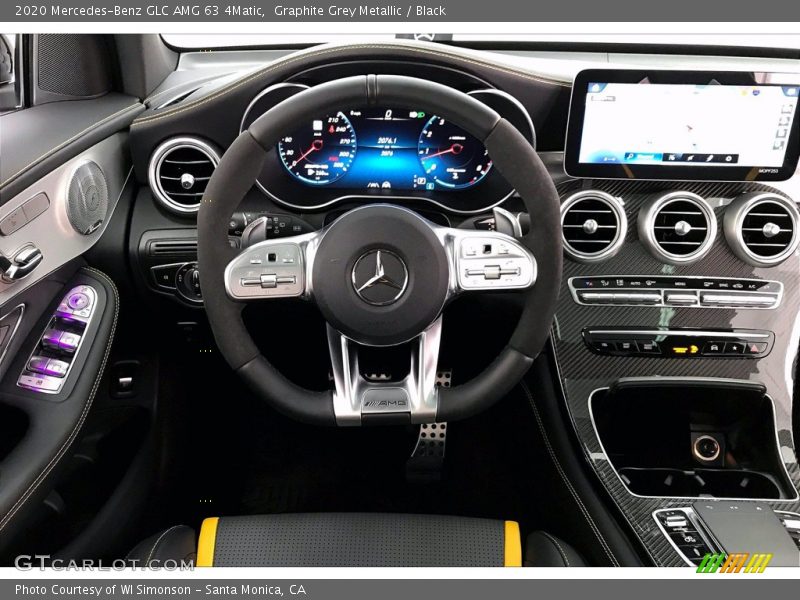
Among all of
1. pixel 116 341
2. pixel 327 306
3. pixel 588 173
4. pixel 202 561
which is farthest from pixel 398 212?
pixel 116 341

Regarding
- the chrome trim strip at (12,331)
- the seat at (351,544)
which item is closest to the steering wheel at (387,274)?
the seat at (351,544)

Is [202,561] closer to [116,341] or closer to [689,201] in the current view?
[116,341]

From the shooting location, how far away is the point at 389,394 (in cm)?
137

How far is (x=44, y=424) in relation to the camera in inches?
57.8

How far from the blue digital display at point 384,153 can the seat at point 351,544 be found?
32.0 inches

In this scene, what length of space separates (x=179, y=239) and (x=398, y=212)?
2.23ft

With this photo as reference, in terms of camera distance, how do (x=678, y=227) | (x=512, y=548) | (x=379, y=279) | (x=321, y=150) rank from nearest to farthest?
(x=379, y=279)
(x=512, y=548)
(x=321, y=150)
(x=678, y=227)

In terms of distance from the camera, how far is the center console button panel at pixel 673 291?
176 cm

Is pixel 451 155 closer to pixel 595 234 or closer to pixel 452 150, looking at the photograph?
pixel 452 150

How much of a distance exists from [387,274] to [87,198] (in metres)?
0.80

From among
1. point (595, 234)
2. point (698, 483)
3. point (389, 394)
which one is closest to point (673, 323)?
point (595, 234)

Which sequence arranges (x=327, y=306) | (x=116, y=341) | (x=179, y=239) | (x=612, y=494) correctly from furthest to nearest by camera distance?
(x=116, y=341) < (x=179, y=239) < (x=612, y=494) < (x=327, y=306)
